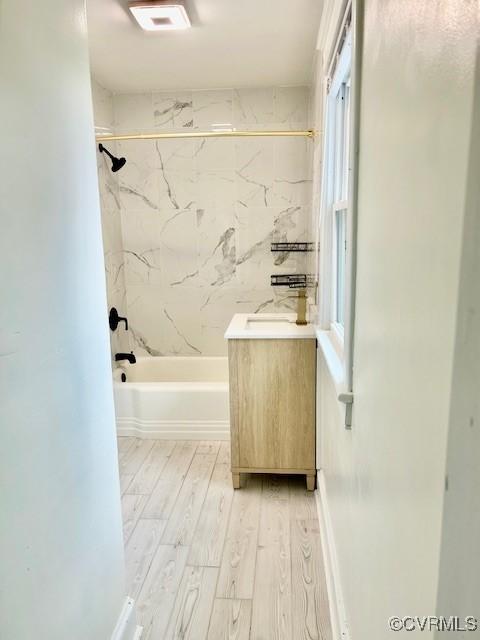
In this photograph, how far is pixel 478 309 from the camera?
47cm

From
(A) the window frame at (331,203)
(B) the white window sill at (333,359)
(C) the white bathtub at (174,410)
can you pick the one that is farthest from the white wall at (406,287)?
(C) the white bathtub at (174,410)

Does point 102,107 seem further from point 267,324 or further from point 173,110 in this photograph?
point 267,324

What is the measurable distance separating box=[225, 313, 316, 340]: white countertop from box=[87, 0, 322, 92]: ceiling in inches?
60.9

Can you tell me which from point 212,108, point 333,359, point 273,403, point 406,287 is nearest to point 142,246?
point 212,108

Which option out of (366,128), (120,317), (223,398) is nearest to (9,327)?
(366,128)

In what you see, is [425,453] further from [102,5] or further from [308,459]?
[102,5]

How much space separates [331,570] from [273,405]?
837mm

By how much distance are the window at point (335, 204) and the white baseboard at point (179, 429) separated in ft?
4.24

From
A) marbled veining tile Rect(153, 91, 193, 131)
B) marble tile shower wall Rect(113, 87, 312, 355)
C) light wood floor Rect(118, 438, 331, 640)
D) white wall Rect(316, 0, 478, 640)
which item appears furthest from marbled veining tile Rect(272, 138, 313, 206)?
white wall Rect(316, 0, 478, 640)

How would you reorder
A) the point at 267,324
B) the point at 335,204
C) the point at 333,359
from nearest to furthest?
the point at 333,359, the point at 335,204, the point at 267,324

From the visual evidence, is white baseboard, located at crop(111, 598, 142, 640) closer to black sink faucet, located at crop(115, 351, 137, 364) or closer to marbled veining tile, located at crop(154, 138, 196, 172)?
black sink faucet, located at crop(115, 351, 137, 364)

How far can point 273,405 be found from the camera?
2.34 m

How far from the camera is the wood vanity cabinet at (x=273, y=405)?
7.54ft

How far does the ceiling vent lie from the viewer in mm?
1987
